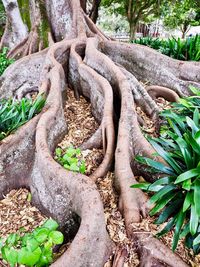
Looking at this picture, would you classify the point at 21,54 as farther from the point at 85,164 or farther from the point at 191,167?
the point at 191,167

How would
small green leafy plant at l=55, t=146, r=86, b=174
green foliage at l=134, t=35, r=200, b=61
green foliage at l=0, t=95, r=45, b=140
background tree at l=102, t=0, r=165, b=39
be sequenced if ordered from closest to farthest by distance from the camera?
small green leafy plant at l=55, t=146, r=86, b=174
green foliage at l=0, t=95, r=45, b=140
green foliage at l=134, t=35, r=200, b=61
background tree at l=102, t=0, r=165, b=39

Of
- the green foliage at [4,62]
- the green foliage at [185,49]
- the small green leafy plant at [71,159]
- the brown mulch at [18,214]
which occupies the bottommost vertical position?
the brown mulch at [18,214]

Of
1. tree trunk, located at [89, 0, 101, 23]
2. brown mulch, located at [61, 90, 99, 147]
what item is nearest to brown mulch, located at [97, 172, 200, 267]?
brown mulch, located at [61, 90, 99, 147]

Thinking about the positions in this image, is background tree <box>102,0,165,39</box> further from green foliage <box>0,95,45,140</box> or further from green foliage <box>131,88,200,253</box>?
green foliage <box>131,88,200,253</box>

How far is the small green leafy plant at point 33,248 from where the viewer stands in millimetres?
2174

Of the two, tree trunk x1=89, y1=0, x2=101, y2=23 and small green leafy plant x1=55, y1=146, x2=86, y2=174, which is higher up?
tree trunk x1=89, y1=0, x2=101, y2=23

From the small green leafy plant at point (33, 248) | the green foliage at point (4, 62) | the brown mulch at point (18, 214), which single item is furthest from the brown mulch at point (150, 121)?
the green foliage at point (4, 62)

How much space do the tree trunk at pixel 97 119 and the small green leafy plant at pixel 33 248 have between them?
17cm

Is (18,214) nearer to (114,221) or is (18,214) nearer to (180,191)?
(114,221)

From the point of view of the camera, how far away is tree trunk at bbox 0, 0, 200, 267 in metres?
2.57

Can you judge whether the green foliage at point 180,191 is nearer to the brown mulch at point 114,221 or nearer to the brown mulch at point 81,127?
the brown mulch at point 114,221

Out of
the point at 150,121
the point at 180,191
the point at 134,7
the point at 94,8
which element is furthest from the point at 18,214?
the point at 134,7

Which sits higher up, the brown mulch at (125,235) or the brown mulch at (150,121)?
the brown mulch at (150,121)

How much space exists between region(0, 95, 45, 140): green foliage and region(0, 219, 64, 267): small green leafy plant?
5.49ft
